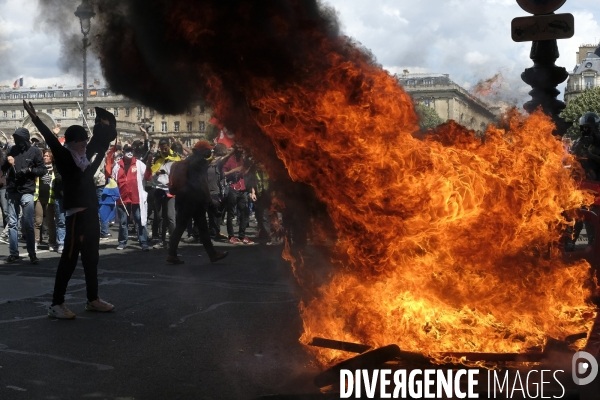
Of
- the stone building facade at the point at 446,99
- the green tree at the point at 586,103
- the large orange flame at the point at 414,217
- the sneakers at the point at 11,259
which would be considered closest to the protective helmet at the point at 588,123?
the stone building facade at the point at 446,99

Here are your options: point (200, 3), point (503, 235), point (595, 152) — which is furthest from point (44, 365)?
point (595, 152)

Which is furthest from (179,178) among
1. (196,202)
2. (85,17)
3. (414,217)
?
(414,217)

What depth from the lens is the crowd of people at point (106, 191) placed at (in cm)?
707

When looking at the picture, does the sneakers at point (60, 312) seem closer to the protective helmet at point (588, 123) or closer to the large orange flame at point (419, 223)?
the large orange flame at point (419, 223)

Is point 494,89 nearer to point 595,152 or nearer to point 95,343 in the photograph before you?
point 595,152

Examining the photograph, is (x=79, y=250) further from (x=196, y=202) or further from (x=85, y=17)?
(x=196, y=202)

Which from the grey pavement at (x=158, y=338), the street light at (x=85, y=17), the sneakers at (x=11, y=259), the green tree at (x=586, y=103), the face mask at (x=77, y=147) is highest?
the green tree at (x=586, y=103)

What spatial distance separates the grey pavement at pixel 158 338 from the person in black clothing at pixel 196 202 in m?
0.81

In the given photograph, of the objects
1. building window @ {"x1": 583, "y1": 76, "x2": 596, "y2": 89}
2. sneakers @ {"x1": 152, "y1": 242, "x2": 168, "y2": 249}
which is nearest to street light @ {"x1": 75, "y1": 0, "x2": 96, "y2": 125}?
sneakers @ {"x1": 152, "y1": 242, "x2": 168, "y2": 249}

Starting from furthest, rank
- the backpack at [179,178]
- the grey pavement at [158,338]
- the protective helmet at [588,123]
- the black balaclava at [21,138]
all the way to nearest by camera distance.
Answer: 1. the black balaclava at [21,138]
2. the backpack at [179,178]
3. the protective helmet at [588,123]
4. the grey pavement at [158,338]

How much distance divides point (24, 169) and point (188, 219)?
2648 mm

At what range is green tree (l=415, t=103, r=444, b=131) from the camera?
5.65 m

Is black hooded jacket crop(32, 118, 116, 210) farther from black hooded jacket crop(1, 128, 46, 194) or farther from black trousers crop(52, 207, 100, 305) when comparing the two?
black hooded jacket crop(1, 128, 46, 194)

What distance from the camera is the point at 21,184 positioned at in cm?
1123
